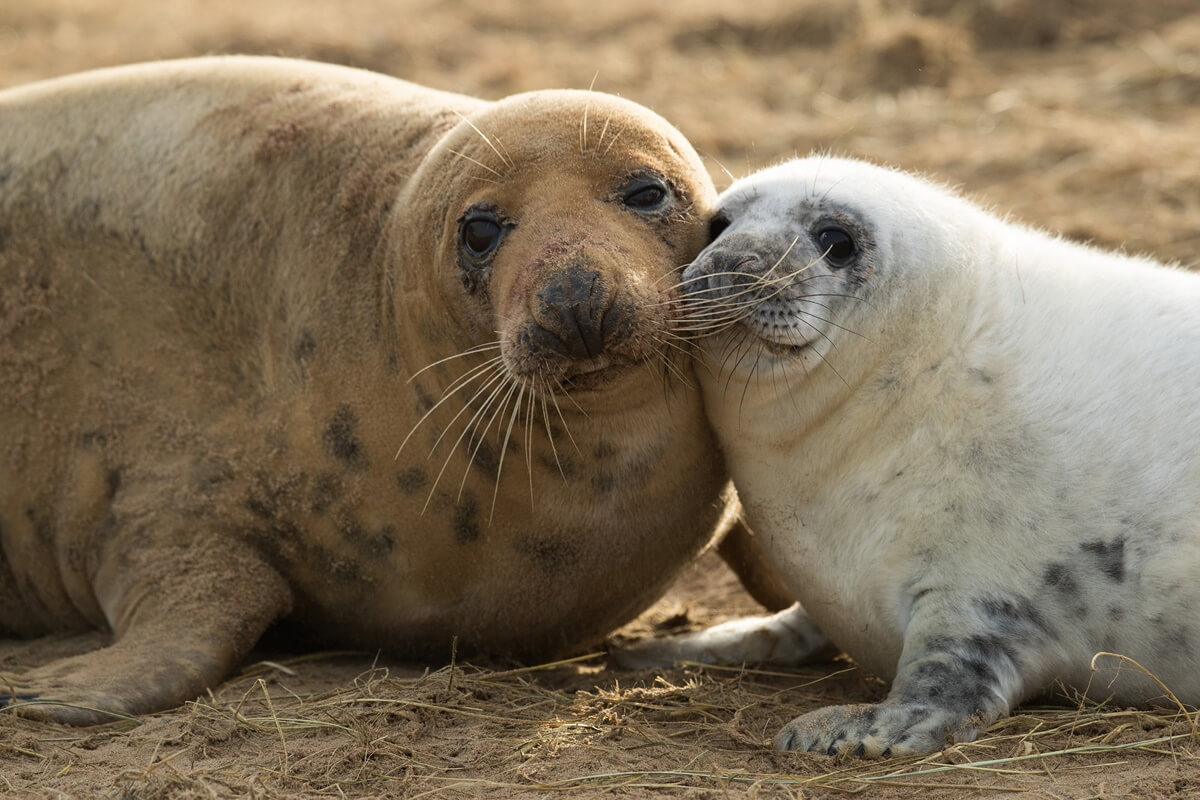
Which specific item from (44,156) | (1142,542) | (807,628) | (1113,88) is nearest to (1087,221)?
(1113,88)

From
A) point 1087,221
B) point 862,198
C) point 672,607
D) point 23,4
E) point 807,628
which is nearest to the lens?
point 862,198

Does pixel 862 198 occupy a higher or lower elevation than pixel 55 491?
higher

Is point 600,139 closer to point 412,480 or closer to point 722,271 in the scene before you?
point 722,271

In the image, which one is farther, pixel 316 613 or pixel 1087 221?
pixel 1087 221

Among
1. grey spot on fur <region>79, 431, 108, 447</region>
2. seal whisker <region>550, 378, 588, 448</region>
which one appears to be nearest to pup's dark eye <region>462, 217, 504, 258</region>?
seal whisker <region>550, 378, 588, 448</region>

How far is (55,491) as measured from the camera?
5176 mm

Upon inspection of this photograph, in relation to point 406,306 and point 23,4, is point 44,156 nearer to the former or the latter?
point 406,306

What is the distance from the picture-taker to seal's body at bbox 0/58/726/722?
4.38 meters

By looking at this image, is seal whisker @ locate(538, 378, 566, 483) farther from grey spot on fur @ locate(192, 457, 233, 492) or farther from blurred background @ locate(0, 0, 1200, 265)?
blurred background @ locate(0, 0, 1200, 265)

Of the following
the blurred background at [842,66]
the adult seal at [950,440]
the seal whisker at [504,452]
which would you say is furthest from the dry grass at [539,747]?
the blurred background at [842,66]

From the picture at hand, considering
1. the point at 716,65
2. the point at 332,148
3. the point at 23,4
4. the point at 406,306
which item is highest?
the point at 23,4

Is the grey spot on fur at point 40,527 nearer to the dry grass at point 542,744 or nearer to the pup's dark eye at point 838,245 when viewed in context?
the dry grass at point 542,744

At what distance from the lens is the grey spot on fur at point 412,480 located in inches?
188

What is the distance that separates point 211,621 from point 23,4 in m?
12.0
